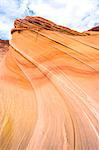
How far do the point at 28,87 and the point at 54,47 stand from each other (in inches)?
33.0

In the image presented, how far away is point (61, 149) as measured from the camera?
2070 mm

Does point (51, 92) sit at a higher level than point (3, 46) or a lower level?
higher

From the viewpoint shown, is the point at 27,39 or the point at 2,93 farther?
the point at 27,39

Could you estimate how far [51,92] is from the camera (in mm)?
2891

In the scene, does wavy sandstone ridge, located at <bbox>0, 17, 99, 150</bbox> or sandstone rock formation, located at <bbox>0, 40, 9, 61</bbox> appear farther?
sandstone rock formation, located at <bbox>0, 40, 9, 61</bbox>

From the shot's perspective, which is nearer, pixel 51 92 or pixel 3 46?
pixel 51 92

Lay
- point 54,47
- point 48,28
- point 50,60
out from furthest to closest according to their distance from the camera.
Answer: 1. point 48,28
2. point 54,47
3. point 50,60

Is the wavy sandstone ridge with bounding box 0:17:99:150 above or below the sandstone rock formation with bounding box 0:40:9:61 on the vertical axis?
above

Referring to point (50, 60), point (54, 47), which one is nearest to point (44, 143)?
point (50, 60)

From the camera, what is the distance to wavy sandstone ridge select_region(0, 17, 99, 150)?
222 centimetres

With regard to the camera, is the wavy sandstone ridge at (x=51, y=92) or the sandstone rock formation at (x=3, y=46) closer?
Answer: the wavy sandstone ridge at (x=51, y=92)

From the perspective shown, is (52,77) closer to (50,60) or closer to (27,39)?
(50,60)

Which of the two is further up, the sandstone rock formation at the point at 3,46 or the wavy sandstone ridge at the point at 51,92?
the wavy sandstone ridge at the point at 51,92

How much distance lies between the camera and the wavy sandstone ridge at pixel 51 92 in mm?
2223
